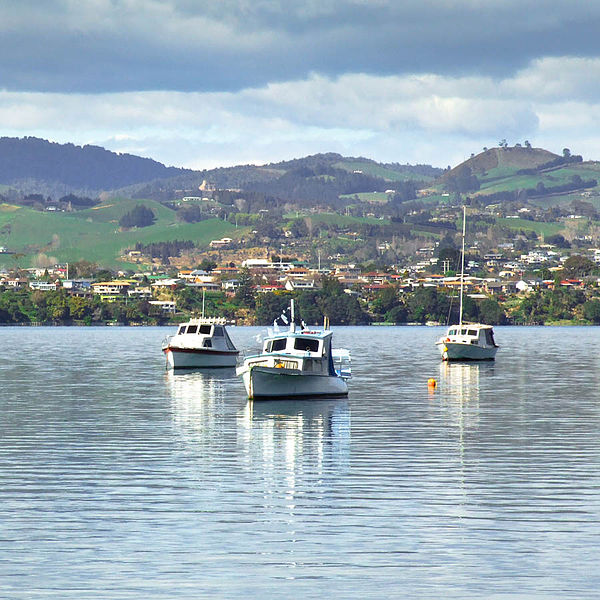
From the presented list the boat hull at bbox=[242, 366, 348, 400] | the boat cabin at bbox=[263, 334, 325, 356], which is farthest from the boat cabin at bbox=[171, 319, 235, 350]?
the boat hull at bbox=[242, 366, 348, 400]

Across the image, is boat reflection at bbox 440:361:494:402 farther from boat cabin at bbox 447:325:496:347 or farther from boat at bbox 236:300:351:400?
boat at bbox 236:300:351:400

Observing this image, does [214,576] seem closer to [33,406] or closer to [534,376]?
[33,406]

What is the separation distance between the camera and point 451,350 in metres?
147

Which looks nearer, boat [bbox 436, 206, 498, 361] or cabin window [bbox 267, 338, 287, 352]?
cabin window [bbox 267, 338, 287, 352]

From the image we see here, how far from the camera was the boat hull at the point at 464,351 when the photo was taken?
146312 millimetres

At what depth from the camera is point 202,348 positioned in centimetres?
12212

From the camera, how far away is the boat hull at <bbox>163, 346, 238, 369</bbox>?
12250 centimetres

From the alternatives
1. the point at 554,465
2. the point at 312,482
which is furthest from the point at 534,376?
the point at 312,482

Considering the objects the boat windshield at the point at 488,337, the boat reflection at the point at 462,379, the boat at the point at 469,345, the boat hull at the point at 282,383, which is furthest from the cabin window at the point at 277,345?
the boat windshield at the point at 488,337

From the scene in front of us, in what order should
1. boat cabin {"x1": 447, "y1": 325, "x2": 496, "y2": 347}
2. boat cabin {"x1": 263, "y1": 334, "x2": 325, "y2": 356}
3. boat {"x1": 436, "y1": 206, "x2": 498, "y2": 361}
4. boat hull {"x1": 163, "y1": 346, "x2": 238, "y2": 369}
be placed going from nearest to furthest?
boat cabin {"x1": 263, "y1": 334, "x2": 325, "y2": 356} < boat hull {"x1": 163, "y1": 346, "x2": 238, "y2": 369} < boat {"x1": 436, "y1": 206, "x2": 498, "y2": 361} < boat cabin {"x1": 447, "y1": 325, "x2": 496, "y2": 347}

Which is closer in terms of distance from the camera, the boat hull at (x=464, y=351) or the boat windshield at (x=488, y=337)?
the boat hull at (x=464, y=351)

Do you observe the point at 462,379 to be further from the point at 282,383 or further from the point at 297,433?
the point at 297,433

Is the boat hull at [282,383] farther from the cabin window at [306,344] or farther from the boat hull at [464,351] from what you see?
the boat hull at [464,351]

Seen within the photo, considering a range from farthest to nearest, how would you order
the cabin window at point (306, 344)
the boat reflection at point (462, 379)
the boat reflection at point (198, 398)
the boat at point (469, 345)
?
the boat at point (469, 345) → the boat reflection at point (462, 379) → the cabin window at point (306, 344) → the boat reflection at point (198, 398)
